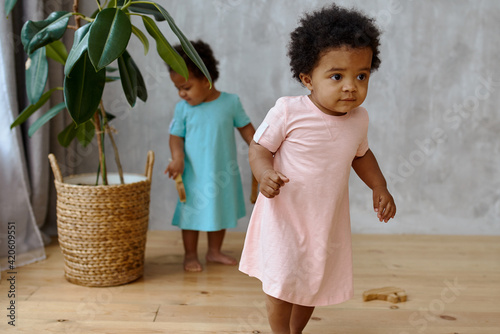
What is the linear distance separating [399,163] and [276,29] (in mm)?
845

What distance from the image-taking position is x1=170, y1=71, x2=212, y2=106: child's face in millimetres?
1962

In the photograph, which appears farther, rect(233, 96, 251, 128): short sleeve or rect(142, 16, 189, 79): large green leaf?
rect(233, 96, 251, 128): short sleeve

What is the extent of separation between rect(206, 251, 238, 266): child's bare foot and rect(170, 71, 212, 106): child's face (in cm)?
60

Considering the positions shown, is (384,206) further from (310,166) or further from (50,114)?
(50,114)

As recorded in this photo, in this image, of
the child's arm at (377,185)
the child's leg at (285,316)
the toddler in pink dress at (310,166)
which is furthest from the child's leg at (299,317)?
the child's arm at (377,185)

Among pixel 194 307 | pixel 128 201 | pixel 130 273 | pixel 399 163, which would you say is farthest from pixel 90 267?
pixel 399 163

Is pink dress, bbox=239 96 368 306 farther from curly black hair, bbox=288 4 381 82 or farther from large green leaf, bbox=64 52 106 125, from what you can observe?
large green leaf, bbox=64 52 106 125

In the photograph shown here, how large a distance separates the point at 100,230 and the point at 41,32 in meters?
0.66

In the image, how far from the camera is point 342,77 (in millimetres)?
1226

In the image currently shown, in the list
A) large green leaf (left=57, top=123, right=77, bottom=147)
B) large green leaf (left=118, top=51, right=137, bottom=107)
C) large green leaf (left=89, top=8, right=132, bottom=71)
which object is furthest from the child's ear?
large green leaf (left=57, top=123, right=77, bottom=147)

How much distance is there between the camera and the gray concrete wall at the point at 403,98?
246cm

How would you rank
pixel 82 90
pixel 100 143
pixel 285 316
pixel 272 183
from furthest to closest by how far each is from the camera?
pixel 100 143 → pixel 82 90 → pixel 285 316 → pixel 272 183

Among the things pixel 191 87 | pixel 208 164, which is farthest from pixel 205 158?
pixel 191 87

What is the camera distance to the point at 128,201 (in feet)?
6.06
